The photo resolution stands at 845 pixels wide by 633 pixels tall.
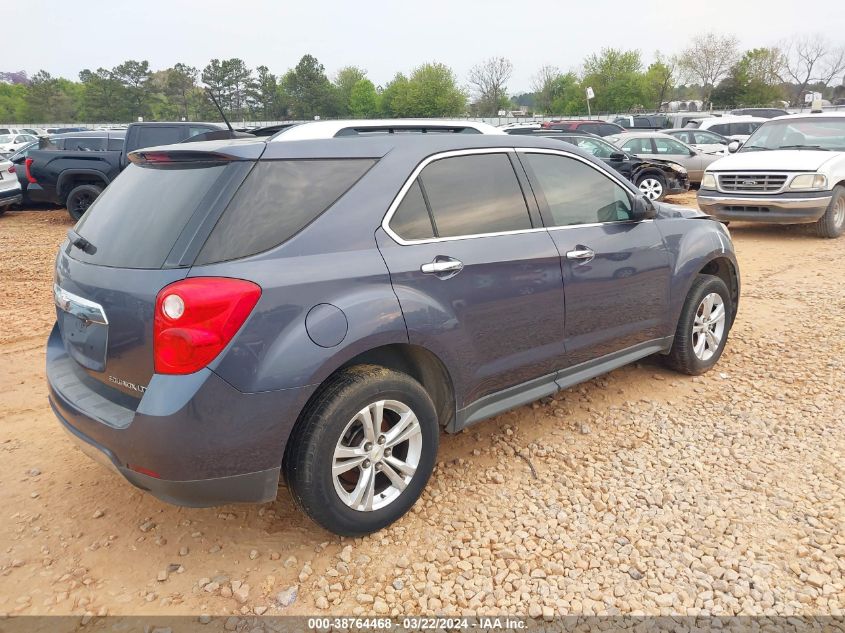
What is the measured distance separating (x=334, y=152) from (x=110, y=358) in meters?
1.27

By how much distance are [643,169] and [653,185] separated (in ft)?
1.31

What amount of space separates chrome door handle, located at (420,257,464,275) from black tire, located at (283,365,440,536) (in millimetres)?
484

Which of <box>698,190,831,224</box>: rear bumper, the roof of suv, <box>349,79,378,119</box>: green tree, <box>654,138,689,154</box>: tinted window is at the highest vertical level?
<box>349,79,378,119</box>: green tree

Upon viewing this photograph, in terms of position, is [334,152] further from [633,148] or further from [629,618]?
[633,148]

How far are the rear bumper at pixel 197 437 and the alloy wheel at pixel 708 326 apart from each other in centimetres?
317

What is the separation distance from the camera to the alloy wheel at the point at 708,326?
457 cm

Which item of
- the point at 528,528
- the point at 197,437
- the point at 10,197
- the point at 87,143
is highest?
the point at 87,143

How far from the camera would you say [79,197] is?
472 inches

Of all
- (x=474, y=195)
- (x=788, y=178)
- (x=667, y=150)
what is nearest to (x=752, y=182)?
(x=788, y=178)

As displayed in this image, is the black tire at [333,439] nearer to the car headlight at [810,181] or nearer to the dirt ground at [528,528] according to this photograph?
the dirt ground at [528,528]

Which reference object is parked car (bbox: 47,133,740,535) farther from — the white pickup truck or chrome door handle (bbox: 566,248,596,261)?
the white pickup truck

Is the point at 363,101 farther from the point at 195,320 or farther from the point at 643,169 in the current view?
the point at 195,320

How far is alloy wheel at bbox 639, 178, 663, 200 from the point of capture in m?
13.4

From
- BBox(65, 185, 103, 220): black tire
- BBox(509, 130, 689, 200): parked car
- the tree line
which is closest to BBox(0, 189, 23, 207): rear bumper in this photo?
BBox(65, 185, 103, 220): black tire
